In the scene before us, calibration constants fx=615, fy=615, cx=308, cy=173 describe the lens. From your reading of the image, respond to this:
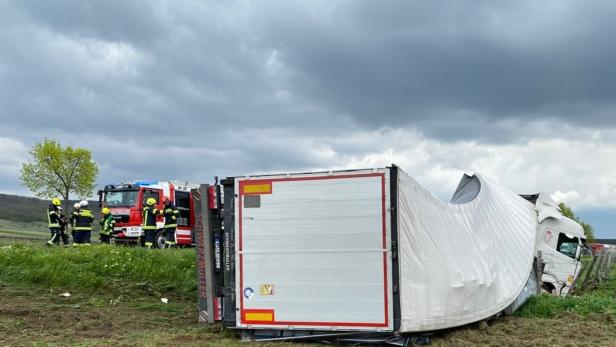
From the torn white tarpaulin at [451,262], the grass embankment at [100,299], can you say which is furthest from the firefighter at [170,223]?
the torn white tarpaulin at [451,262]

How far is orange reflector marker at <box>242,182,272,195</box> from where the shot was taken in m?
8.11

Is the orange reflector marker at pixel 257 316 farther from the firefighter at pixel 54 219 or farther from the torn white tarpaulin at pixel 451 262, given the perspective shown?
the firefighter at pixel 54 219

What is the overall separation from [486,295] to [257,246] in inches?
145

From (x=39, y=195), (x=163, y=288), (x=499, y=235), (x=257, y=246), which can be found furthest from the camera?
(x=39, y=195)

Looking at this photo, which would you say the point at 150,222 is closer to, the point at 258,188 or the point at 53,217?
the point at 53,217

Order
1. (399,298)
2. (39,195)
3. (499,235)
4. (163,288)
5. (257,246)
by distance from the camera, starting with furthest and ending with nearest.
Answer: (39,195) → (163,288) → (499,235) → (257,246) → (399,298)

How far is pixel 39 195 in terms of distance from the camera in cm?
4422

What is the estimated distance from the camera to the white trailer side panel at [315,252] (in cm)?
759

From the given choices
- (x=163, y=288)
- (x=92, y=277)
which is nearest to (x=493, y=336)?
(x=163, y=288)

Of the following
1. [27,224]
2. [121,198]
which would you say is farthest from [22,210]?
[121,198]

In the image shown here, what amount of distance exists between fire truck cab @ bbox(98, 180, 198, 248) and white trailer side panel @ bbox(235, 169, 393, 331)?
49.3ft

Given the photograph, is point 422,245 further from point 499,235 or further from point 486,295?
point 499,235

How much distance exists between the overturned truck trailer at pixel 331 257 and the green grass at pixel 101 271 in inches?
138

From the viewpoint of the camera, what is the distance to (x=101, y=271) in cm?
1195
